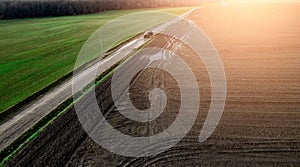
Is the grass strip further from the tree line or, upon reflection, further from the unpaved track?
the tree line

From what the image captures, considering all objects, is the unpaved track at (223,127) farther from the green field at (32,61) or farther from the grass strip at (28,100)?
the green field at (32,61)

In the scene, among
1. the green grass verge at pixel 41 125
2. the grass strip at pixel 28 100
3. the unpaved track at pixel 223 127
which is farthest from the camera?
the grass strip at pixel 28 100

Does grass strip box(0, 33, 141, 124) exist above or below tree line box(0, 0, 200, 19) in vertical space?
below

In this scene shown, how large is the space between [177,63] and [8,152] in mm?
17380

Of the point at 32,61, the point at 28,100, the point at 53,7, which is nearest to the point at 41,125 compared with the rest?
the point at 28,100

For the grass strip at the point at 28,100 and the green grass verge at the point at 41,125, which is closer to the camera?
the green grass verge at the point at 41,125

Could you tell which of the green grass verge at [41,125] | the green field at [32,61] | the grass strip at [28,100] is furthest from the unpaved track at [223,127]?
the green field at [32,61]

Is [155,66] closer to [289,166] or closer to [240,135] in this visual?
[240,135]

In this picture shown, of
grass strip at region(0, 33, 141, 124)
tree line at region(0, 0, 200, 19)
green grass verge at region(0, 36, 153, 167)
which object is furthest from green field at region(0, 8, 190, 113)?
tree line at region(0, 0, 200, 19)

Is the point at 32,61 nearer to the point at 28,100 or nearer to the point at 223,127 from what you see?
the point at 28,100

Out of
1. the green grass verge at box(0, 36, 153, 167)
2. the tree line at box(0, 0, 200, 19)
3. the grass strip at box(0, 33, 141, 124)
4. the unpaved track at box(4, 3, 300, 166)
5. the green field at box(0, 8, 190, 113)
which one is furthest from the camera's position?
the tree line at box(0, 0, 200, 19)

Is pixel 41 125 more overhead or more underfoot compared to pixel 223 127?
more underfoot

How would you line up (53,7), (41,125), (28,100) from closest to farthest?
(41,125) → (28,100) → (53,7)

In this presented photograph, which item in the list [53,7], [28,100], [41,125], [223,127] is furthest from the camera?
[53,7]
